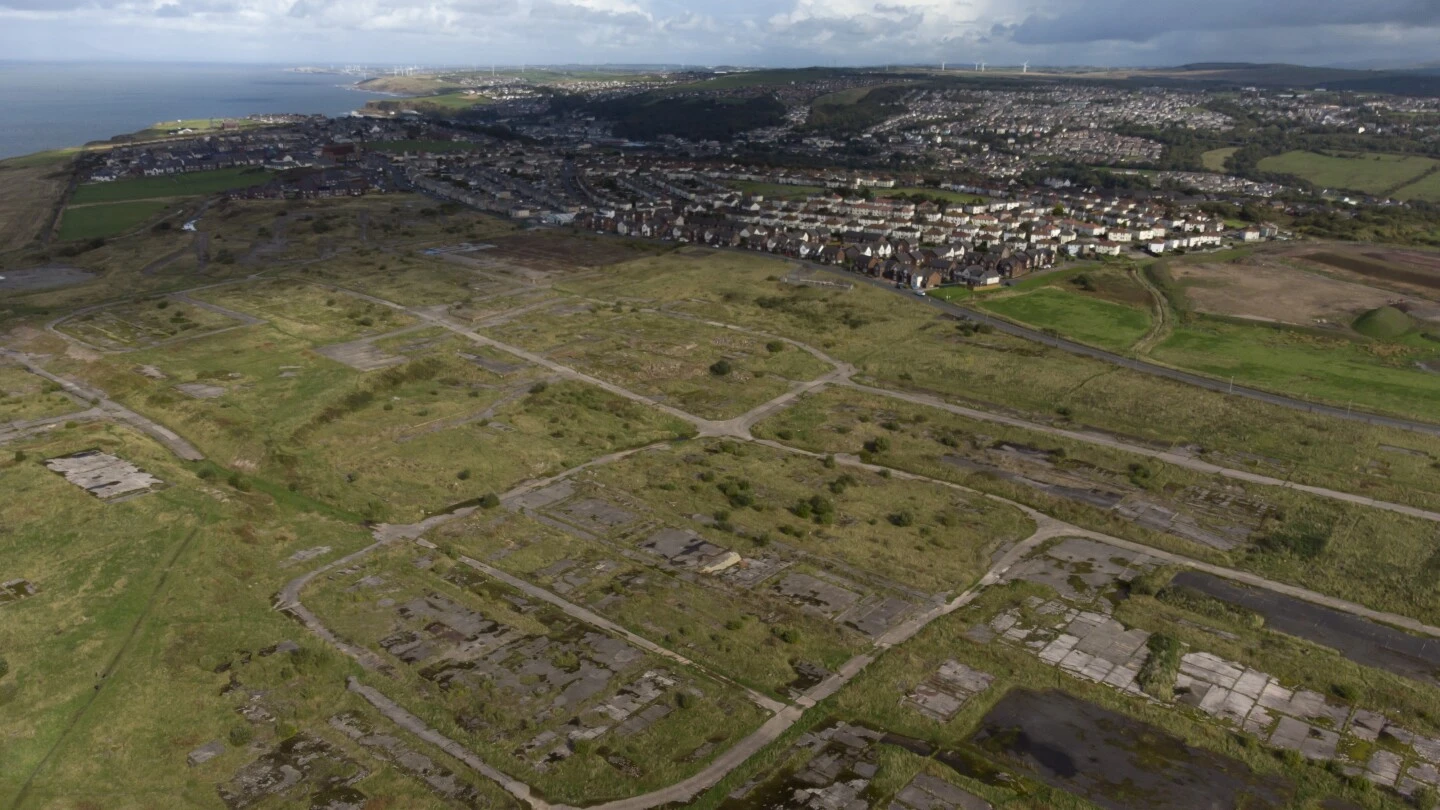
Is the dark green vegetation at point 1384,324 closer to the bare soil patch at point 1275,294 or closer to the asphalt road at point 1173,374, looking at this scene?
the bare soil patch at point 1275,294

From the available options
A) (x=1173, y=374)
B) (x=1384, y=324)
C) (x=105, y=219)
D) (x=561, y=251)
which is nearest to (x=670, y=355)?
(x=1173, y=374)

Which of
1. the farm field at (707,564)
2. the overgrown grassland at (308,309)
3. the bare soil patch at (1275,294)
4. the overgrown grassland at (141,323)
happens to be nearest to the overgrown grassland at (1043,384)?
the farm field at (707,564)

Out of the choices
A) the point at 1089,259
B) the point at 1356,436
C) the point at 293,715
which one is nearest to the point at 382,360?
the point at 293,715

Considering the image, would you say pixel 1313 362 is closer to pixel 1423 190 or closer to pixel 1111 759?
pixel 1111 759

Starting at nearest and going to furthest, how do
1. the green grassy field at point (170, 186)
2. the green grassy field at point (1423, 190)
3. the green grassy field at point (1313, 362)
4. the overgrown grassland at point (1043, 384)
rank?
the overgrown grassland at point (1043, 384) < the green grassy field at point (1313, 362) < the green grassy field at point (170, 186) < the green grassy field at point (1423, 190)

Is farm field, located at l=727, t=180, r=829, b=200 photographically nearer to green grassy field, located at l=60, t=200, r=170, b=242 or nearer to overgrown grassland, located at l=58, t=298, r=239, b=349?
overgrown grassland, located at l=58, t=298, r=239, b=349

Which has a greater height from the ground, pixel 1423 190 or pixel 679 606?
pixel 1423 190

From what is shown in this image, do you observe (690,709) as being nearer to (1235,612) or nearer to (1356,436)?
(1235,612)
